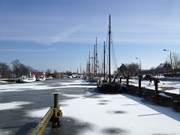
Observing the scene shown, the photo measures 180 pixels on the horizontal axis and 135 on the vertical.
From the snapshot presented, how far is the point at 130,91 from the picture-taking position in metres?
34.4

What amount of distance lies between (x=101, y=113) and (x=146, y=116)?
2460 mm

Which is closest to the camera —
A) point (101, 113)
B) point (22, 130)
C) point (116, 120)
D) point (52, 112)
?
point (22, 130)

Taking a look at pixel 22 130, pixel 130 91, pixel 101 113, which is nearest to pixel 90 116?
pixel 101 113

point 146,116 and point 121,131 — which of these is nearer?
point 121,131

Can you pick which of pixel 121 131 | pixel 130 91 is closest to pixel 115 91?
pixel 130 91

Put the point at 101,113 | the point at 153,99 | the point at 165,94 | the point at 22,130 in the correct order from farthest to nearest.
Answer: the point at 153,99 < the point at 165,94 < the point at 101,113 < the point at 22,130

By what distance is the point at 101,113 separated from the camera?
17.1m

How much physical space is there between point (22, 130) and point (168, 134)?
17.5ft

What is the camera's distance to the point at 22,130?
1227cm

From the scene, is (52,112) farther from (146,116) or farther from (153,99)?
(153,99)

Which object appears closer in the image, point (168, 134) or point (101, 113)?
point (168, 134)

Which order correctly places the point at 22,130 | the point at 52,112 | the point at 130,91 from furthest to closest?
the point at 130,91 < the point at 52,112 < the point at 22,130

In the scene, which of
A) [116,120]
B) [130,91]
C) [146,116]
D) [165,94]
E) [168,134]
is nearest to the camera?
[168,134]

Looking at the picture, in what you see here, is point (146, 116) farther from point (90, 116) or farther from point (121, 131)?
point (121, 131)
